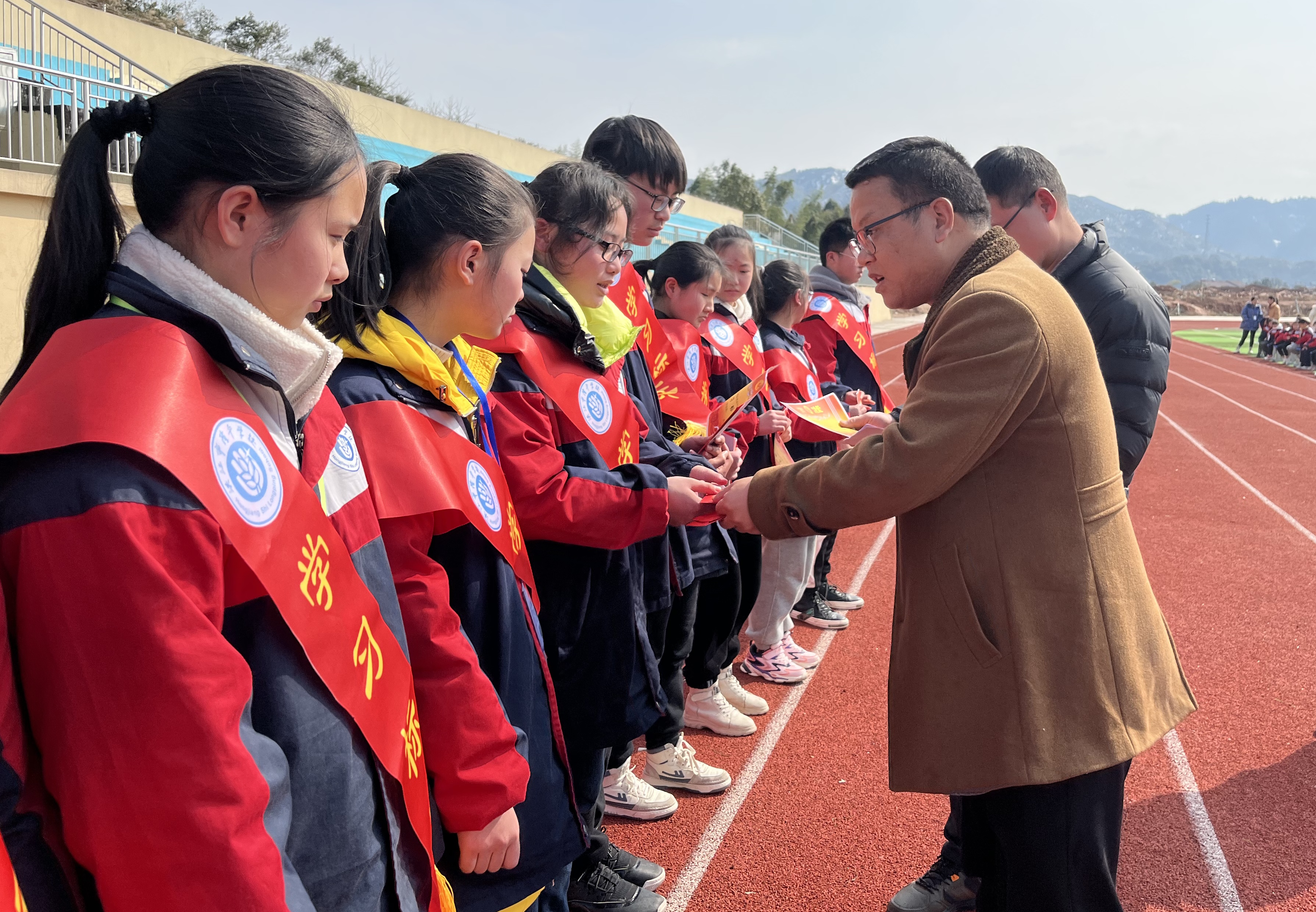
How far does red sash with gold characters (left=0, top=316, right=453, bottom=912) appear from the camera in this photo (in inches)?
39.3

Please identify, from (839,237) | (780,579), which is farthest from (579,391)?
(839,237)

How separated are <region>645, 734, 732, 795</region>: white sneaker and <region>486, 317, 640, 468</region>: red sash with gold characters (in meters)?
1.44

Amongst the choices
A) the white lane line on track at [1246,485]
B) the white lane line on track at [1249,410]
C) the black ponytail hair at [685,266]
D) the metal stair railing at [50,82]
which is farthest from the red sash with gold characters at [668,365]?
the white lane line on track at [1249,410]

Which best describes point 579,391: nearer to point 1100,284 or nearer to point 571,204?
point 571,204

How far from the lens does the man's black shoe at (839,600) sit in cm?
587

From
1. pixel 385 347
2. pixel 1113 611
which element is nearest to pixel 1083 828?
pixel 1113 611

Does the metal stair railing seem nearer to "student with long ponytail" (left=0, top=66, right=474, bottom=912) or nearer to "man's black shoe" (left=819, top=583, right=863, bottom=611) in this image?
"man's black shoe" (left=819, top=583, right=863, bottom=611)

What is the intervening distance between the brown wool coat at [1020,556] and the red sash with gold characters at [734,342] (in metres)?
2.18

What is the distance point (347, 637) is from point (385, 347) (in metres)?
0.68

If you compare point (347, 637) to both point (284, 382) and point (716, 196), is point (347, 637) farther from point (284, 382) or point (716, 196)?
point (716, 196)

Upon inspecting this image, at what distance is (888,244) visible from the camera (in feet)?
7.63

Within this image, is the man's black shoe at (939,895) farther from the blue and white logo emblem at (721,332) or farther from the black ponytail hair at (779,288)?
the black ponytail hair at (779,288)

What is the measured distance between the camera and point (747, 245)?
4.68m

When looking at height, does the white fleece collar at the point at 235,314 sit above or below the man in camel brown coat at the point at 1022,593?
above
